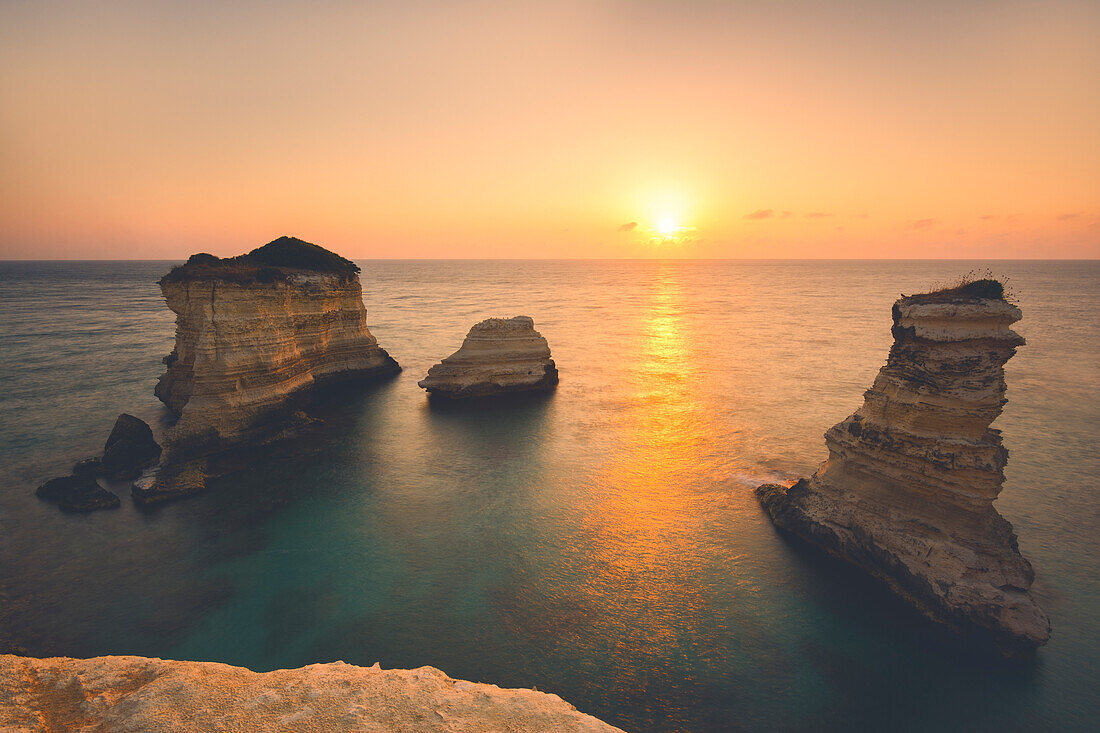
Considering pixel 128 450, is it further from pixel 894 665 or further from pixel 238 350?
pixel 894 665

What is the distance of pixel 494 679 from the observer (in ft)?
39.1

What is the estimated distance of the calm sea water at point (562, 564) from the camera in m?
11.9

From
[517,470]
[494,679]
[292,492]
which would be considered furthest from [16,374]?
[494,679]

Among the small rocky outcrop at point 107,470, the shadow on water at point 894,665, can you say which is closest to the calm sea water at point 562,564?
the shadow on water at point 894,665

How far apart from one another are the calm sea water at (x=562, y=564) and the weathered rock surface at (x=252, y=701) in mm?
6195

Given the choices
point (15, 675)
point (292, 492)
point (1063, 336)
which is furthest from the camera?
A: point (1063, 336)

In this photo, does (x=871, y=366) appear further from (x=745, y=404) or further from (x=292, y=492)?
(x=292, y=492)

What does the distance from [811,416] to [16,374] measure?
195 ft

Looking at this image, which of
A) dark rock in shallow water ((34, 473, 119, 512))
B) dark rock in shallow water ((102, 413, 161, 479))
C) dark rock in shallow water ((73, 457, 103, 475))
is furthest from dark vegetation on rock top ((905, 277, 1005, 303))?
dark rock in shallow water ((73, 457, 103, 475))

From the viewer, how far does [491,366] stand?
34.8 metres

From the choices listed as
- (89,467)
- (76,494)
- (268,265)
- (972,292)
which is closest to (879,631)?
(972,292)

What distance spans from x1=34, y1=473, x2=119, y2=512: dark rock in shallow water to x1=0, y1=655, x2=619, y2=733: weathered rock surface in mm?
16357

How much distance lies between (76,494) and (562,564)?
20655 millimetres

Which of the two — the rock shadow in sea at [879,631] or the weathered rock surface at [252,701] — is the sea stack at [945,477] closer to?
the rock shadow in sea at [879,631]
